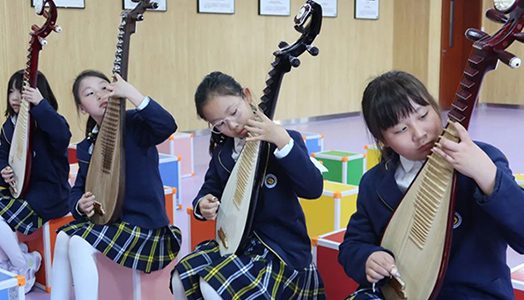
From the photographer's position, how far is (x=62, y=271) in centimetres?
207

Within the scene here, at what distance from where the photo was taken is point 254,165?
1.67 m

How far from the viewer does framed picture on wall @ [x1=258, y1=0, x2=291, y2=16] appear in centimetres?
741

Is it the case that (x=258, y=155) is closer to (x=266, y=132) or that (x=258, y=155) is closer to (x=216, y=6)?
(x=266, y=132)

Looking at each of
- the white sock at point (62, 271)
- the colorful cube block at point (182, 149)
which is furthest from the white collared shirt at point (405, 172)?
the colorful cube block at point (182, 149)

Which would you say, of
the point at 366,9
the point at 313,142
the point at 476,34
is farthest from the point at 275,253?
the point at 366,9

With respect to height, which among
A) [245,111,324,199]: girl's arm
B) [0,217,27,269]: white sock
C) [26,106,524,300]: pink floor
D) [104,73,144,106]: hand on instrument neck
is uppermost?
[104,73,144,106]: hand on instrument neck

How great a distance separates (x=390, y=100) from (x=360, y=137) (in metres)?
5.51

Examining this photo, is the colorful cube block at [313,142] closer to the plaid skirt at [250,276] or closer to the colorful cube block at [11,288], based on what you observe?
the plaid skirt at [250,276]

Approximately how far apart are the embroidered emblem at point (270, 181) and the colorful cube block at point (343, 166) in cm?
196

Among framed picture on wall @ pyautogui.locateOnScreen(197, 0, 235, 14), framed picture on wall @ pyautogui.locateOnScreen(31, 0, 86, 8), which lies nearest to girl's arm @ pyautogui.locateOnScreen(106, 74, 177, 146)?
framed picture on wall @ pyautogui.locateOnScreen(31, 0, 86, 8)

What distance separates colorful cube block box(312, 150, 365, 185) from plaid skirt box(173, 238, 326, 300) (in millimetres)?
1970

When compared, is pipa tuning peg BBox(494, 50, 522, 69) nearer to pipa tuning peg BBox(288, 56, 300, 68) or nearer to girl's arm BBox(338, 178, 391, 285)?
girl's arm BBox(338, 178, 391, 285)

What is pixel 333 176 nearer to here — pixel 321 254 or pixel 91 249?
pixel 321 254

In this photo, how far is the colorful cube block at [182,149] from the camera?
4.79 m
